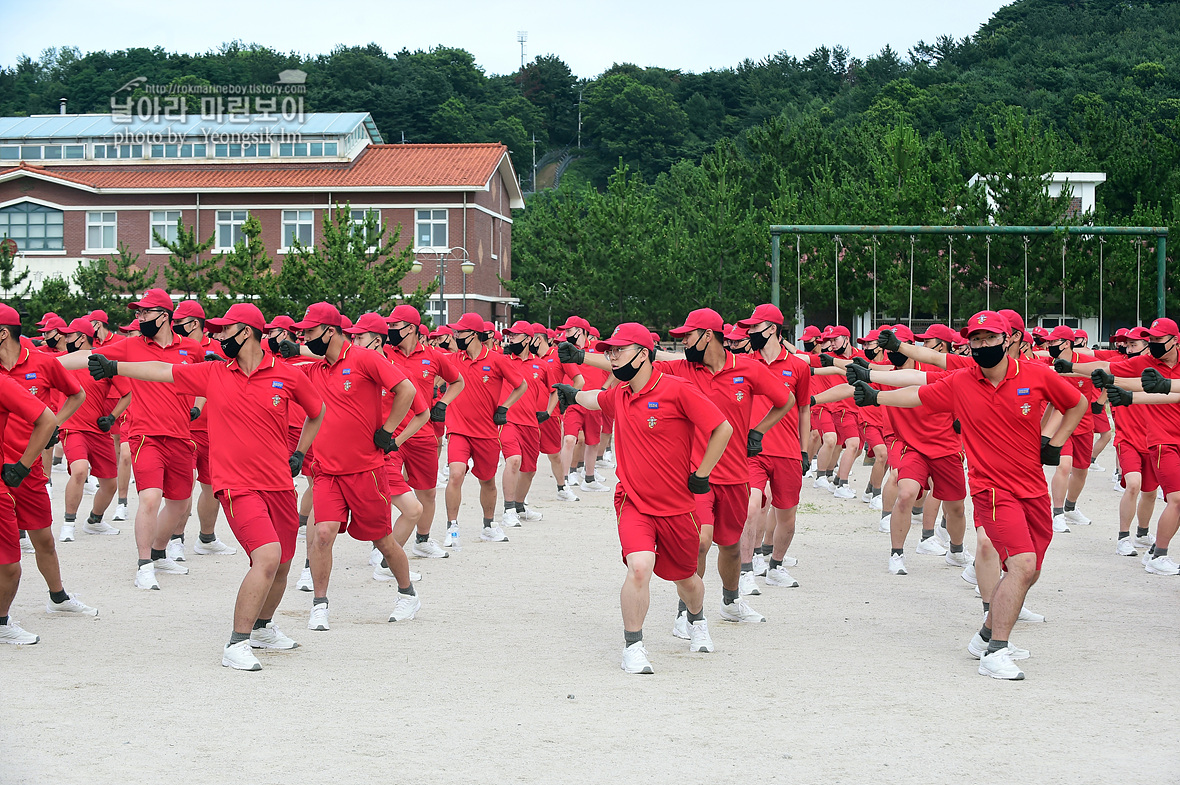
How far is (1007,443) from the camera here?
7.43m

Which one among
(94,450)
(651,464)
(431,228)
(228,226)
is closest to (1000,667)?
(651,464)

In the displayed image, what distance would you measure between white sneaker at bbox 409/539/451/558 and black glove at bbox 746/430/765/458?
152 inches

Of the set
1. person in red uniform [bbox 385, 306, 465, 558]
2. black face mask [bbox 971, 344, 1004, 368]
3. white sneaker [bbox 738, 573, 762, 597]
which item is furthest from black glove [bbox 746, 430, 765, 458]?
person in red uniform [bbox 385, 306, 465, 558]

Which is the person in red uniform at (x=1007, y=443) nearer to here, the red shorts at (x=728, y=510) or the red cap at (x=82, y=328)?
the red shorts at (x=728, y=510)

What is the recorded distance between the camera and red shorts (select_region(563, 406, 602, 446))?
666 inches

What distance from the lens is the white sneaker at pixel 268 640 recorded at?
7.75m

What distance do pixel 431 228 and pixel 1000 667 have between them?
45.7m

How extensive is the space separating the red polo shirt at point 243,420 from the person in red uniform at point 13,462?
86 cm

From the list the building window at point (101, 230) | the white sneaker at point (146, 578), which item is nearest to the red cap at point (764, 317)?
the white sneaker at point (146, 578)

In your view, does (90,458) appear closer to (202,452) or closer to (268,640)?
(202,452)

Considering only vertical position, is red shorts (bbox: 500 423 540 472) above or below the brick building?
below

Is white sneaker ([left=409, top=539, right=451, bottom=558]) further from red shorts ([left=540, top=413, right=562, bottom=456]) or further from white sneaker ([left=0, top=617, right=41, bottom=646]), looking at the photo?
white sneaker ([left=0, top=617, right=41, bottom=646])

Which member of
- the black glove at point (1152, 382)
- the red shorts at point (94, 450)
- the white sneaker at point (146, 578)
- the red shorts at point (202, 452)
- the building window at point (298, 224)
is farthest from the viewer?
the building window at point (298, 224)

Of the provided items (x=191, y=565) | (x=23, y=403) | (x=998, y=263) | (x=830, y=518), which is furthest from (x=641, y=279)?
(x=23, y=403)
